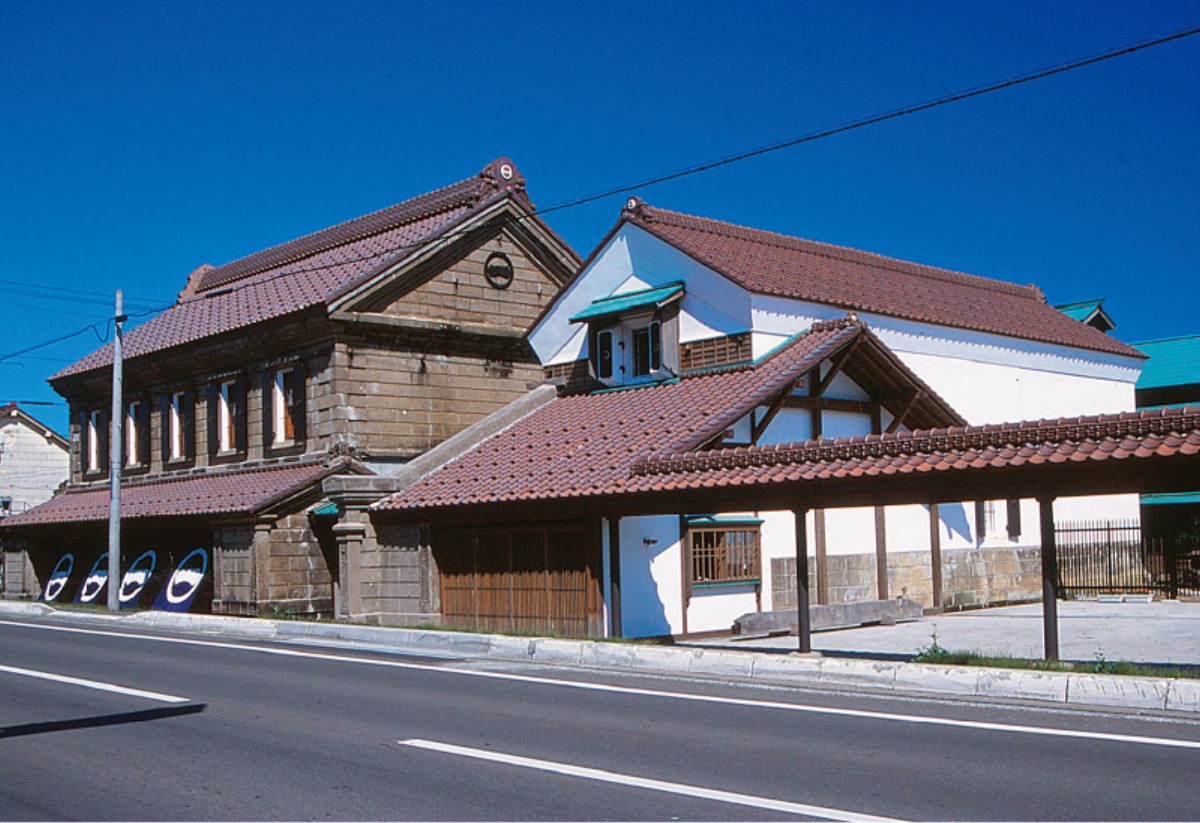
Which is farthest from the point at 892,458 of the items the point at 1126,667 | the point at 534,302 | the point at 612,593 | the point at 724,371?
the point at 534,302

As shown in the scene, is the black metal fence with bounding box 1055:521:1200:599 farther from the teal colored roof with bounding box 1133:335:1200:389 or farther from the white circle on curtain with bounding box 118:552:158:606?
the white circle on curtain with bounding box 118:552:158:606

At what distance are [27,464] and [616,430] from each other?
144 ft

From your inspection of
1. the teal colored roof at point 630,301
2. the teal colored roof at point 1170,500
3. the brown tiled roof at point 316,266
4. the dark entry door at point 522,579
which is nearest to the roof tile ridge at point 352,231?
the brown tiled roof at point 316,266

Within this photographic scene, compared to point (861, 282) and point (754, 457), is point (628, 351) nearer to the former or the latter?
point (861, 282)

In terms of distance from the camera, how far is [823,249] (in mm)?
30141

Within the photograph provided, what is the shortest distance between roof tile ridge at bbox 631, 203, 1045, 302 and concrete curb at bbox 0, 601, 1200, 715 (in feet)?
34.1

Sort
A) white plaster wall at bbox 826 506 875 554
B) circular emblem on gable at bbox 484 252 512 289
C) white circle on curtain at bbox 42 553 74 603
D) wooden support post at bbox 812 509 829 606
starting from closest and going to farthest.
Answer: wooden support post at bbox 812 509 829 606
white plaster wall at bbox 826 506 875 554
circular emblem on gable at bbox 484 252 512 289
white circle on curtain at bbox 42 553 74 603

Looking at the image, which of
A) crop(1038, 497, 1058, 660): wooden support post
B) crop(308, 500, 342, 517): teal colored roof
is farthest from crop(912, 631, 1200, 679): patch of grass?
crop(308, 500, 342, 517): teal colored roof

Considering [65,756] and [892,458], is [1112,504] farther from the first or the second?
[65,756]

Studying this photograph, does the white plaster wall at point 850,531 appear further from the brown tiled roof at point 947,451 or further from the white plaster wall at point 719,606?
the brown tiled roof at point 947,451

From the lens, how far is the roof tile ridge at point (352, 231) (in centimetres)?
2927

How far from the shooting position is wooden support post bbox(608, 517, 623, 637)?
18.7m

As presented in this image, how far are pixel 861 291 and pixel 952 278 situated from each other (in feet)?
25.0

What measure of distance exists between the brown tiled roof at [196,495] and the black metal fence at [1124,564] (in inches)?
641
